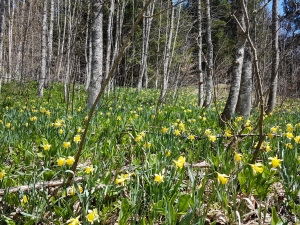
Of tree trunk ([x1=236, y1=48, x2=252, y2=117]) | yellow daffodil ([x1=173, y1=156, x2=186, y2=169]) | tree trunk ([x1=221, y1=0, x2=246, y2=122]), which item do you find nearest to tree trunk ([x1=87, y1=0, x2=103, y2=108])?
tree trunk ([x1=221, y1=0, x2=246, y2=122])

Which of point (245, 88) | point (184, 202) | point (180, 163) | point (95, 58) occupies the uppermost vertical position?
point (95, 58)

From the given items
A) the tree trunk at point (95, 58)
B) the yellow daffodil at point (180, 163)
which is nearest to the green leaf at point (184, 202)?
the yellow daffodil at point (180, 163)

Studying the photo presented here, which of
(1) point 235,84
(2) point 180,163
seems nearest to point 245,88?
(1) point 235,84

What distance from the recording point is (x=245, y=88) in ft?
17.2

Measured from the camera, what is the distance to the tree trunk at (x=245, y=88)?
5.18 m

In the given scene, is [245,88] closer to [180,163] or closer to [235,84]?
[235,84]

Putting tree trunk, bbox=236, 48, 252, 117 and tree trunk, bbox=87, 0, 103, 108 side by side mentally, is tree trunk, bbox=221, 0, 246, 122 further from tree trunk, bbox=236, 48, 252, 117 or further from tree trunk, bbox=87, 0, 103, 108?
tree trunk, bbox=87, 0, 103, 108

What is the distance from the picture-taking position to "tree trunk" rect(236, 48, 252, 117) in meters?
5.18

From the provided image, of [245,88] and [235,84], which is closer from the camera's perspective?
[235,84]

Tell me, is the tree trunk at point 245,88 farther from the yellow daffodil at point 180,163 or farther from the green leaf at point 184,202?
the green leaf at point 184,202

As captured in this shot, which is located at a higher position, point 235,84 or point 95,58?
point 95,58

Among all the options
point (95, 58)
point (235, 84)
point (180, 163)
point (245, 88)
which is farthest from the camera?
point (95, 58)

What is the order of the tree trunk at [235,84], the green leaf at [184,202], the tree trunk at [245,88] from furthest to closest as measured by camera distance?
the tree trunk at [245,88]
the tree trunk at [235,84]
the green leaf at [184,202]

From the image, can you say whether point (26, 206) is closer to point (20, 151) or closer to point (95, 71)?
point (20, 151)
